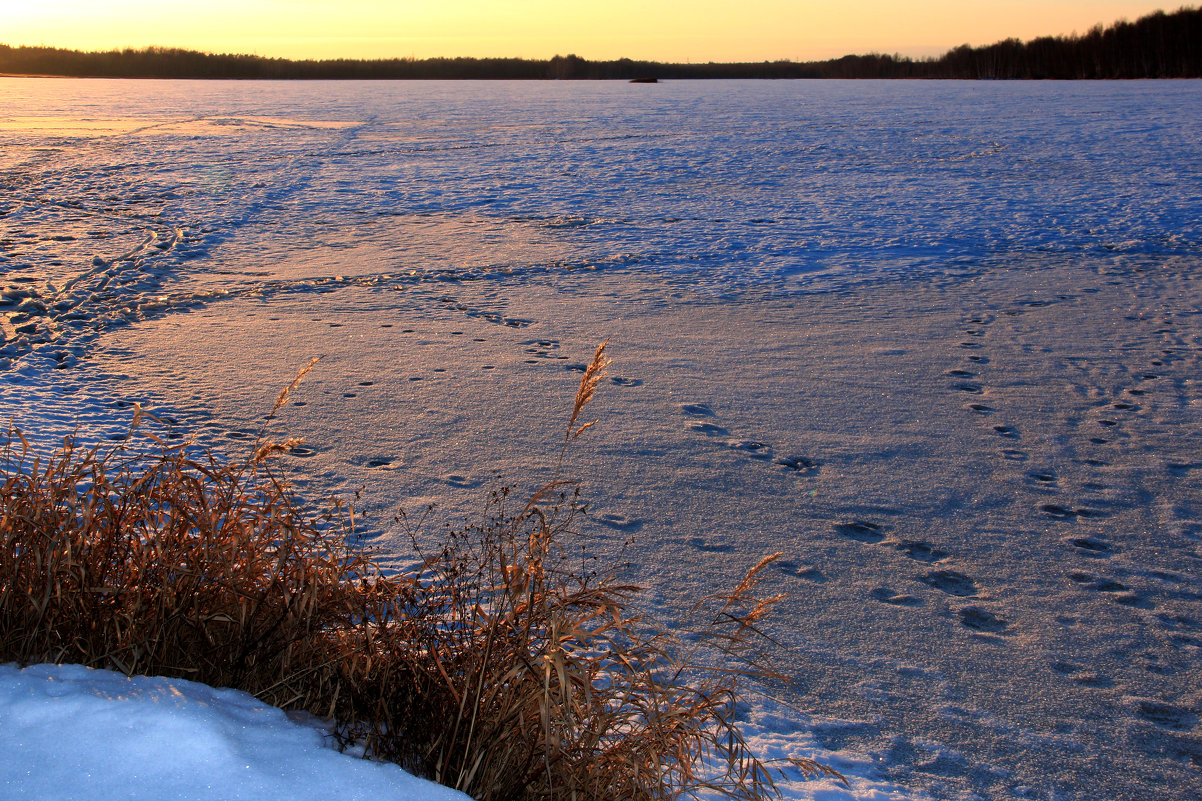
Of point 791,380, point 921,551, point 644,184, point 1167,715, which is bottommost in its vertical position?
point 1167,715

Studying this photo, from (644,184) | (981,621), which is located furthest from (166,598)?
(644,184)

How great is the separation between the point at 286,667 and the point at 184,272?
6239 mm

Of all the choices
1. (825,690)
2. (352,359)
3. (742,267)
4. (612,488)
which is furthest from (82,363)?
(742,267)

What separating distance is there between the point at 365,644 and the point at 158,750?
448 millimetres

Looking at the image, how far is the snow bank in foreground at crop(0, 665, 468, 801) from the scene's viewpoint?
4.95 ft

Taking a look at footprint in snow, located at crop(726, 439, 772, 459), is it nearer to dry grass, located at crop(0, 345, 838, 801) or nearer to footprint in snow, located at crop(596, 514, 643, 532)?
footprint in snow, located at crop(596, 514, 643, 532)

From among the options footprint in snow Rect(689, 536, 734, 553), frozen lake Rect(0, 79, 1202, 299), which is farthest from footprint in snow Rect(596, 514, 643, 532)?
frozen lake Rect(0, 79, 1202, 299)

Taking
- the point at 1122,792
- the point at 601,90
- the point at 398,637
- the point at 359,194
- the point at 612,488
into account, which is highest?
the point at 601,90

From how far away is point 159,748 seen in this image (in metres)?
1.58

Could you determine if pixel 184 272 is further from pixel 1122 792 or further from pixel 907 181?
pixel 907 181

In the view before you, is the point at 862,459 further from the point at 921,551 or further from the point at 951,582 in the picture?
the point at 951,582

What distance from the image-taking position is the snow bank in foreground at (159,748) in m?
1.51

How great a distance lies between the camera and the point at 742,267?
25.2 ft

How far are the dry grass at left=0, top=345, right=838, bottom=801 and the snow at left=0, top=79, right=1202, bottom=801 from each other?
0.60 m
